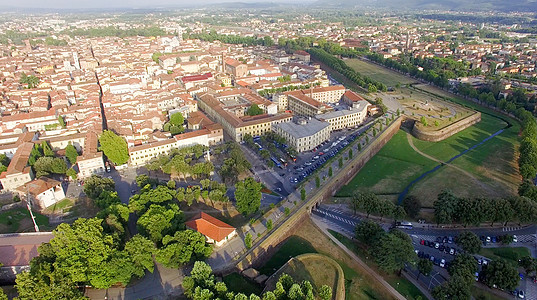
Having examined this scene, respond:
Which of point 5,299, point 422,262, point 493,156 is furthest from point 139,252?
point 493,156

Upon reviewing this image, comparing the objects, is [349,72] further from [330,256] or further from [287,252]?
[287,252]

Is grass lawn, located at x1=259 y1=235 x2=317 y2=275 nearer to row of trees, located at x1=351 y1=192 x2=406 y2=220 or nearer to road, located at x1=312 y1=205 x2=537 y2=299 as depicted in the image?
road, located at x1=312 y1=205 x2=537 y2=299

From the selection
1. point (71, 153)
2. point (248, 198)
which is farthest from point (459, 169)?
point (71, 153)

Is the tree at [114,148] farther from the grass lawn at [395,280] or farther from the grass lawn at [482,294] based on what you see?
the grass lawn at [482,294]

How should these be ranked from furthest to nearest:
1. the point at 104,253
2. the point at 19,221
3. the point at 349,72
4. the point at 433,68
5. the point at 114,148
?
the point at 433,68, the point at 349,72, the point at 114,148, the point at 19,221, the point at 104,253

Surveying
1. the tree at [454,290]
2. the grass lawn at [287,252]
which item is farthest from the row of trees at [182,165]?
the tree at [454,290]

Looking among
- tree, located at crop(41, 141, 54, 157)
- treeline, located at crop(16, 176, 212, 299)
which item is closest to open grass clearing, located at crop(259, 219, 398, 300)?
treeline, located at crop(16, 176, 212, 299)

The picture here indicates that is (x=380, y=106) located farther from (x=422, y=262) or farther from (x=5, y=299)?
(x=5, y=299)
